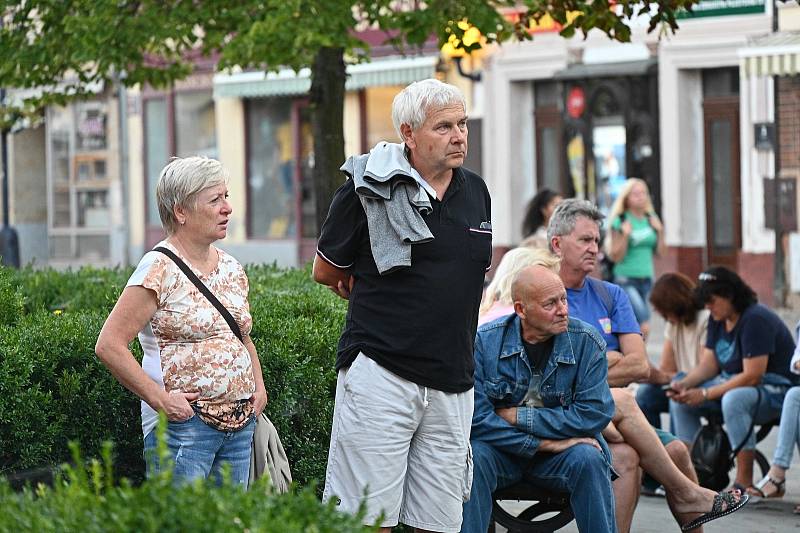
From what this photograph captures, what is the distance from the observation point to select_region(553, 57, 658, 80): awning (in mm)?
21281

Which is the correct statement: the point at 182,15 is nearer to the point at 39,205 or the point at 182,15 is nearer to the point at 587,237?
the point at 587,237

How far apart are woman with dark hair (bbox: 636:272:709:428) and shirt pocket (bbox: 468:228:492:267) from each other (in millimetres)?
4135

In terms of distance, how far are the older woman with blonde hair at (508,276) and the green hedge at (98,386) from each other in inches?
25.9

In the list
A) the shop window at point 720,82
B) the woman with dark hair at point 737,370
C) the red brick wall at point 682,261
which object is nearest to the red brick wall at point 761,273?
the red brick wall at point 682,261

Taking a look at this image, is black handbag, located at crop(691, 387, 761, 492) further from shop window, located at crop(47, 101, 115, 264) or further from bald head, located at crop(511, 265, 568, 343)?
shop window, located at crop(47, 101, 115, 264)

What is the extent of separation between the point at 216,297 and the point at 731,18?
16363mm

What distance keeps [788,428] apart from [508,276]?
2.22 metres

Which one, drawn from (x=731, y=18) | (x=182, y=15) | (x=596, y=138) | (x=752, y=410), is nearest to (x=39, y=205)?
(x=596, y=138)

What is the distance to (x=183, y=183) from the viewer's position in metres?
4.95

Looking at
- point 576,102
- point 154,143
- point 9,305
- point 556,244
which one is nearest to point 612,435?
point 556,244

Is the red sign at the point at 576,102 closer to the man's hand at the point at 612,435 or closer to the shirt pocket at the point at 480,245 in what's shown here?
the man's hand at the point at 612,435

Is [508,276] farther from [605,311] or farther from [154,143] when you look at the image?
[154,143]

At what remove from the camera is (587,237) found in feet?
23.3

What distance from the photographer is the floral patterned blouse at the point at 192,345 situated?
4.88 meters
